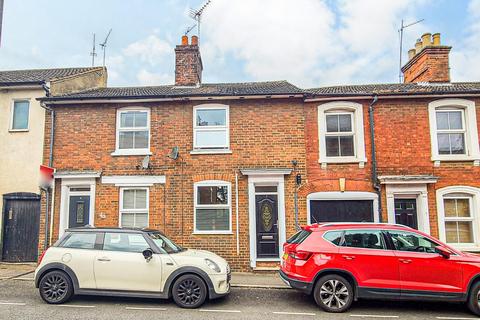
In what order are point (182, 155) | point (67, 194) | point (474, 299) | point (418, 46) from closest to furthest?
point (474, 299), point (182, 155), point (67, 194), point (418, 46)

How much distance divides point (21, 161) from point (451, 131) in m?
13.9

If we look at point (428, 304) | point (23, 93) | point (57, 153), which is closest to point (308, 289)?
point (428, 304)

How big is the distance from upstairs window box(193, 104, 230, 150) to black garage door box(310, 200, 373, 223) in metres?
3.43

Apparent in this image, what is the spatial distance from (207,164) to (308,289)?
5154 mm

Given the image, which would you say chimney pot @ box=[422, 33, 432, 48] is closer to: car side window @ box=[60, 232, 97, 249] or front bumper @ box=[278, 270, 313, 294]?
front bumper @ box=[278, 270, 313, 294]

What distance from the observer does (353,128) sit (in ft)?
35.1

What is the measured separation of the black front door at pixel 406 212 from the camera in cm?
1021

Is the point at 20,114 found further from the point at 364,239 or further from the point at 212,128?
the point at 364,239

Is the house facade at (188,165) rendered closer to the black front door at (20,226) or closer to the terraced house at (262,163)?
the terraced house at (262,163)

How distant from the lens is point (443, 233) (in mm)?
9859

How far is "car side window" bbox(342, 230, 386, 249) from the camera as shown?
664 cm

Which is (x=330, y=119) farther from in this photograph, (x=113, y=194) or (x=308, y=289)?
(x=113, y=194)

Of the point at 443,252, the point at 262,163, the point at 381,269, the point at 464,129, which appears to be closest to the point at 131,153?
the point at 262,163

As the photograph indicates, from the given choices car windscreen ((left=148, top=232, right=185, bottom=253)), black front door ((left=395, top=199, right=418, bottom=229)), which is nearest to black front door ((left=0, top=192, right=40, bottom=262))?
car windscreen ((left=148, top=232, right=185, bottom=253))
